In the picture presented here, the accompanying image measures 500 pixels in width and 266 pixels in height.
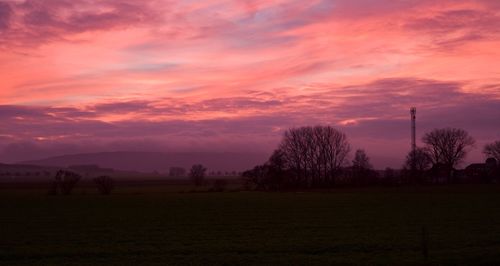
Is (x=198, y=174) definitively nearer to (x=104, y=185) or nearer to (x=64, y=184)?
(x=104, y=185)

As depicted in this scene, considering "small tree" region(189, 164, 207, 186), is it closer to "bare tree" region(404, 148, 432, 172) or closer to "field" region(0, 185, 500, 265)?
"bare tree" region(404, 148, 432, 172)

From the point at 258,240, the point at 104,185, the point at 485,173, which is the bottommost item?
the point at 258,240

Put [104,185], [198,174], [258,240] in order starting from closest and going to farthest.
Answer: [258,240]
[104,185]
[198,174]

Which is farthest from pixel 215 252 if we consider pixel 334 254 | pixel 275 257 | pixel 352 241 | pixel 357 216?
pixel 357 216

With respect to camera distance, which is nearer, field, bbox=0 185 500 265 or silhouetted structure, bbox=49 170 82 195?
field, bbox=0 185 500 265

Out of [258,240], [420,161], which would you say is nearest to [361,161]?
[420,161]

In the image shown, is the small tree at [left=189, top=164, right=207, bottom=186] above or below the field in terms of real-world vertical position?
above

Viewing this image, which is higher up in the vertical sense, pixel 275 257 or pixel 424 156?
pixel 424 156

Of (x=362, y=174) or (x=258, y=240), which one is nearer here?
(x=258, y=240)

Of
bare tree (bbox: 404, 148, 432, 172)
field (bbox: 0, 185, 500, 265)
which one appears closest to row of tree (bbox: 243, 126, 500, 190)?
bare tree (bbox: 404, 148, 432, 172)

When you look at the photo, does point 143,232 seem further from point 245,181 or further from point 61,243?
point 245,181

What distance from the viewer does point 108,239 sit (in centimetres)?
2984

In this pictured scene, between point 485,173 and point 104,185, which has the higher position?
point 485,173

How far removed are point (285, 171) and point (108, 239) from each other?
97.6m
